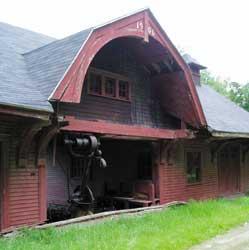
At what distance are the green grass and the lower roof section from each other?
2.27 m

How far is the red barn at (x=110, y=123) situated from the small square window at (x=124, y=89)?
3 cm

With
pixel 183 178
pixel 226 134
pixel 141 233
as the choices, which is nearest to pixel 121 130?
pixel 141 233

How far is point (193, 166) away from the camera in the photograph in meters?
16.2

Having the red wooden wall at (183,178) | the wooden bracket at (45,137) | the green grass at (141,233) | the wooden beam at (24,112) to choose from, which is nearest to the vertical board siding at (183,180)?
the red wooden wall at (183,178)

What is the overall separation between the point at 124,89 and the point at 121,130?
5.93 ft

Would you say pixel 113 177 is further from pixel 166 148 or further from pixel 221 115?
pixel 221 115

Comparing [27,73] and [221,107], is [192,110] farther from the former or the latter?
[221,107]

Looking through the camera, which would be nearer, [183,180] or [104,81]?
[104,81]

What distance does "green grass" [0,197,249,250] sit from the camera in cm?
773

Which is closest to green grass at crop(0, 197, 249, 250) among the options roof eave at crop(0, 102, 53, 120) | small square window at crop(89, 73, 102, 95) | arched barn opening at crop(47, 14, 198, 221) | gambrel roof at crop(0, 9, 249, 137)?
arched barn opening at crop(47, 14, 198, 221)

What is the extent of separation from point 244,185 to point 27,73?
1319 cm

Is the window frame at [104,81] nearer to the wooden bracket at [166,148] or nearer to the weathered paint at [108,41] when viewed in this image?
the weathered paint at [108,41]

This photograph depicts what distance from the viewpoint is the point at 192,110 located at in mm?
13641

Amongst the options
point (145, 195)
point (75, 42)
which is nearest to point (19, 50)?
point (75, 42)
